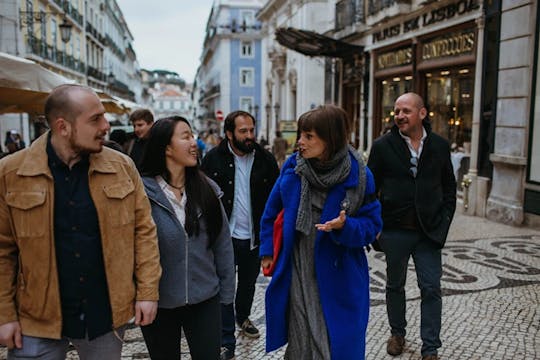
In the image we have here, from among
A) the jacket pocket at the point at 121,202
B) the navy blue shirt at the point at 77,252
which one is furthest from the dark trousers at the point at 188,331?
the jacket pocket at the point at 121,202

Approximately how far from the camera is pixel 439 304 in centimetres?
386

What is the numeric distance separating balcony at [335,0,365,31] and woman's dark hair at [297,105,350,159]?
50.2ft

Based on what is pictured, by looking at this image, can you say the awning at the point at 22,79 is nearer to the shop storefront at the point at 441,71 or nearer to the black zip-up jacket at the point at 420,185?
the black zip-up jacket at the point at 420,185

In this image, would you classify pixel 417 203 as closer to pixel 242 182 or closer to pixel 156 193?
pixel 242 182

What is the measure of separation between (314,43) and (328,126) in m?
15.2

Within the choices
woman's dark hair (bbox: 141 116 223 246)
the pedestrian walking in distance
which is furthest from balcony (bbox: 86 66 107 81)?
the pedestrian walking in distance

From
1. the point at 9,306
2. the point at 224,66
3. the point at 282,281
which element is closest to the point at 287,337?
the point at 282,281

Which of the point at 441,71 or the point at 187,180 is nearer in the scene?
the point at 187,180

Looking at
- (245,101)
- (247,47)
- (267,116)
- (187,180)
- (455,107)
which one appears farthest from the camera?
(247,47)

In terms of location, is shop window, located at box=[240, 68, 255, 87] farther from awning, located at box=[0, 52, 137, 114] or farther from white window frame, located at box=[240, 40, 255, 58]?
awning, located at box=[0, 52, 137, 114]

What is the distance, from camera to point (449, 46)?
39.8 feet

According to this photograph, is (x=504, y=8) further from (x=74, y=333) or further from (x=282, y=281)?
(x=74, y=333)

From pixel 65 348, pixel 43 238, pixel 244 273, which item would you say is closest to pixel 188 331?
pixel 65 348

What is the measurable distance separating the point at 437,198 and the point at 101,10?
48276 mm
